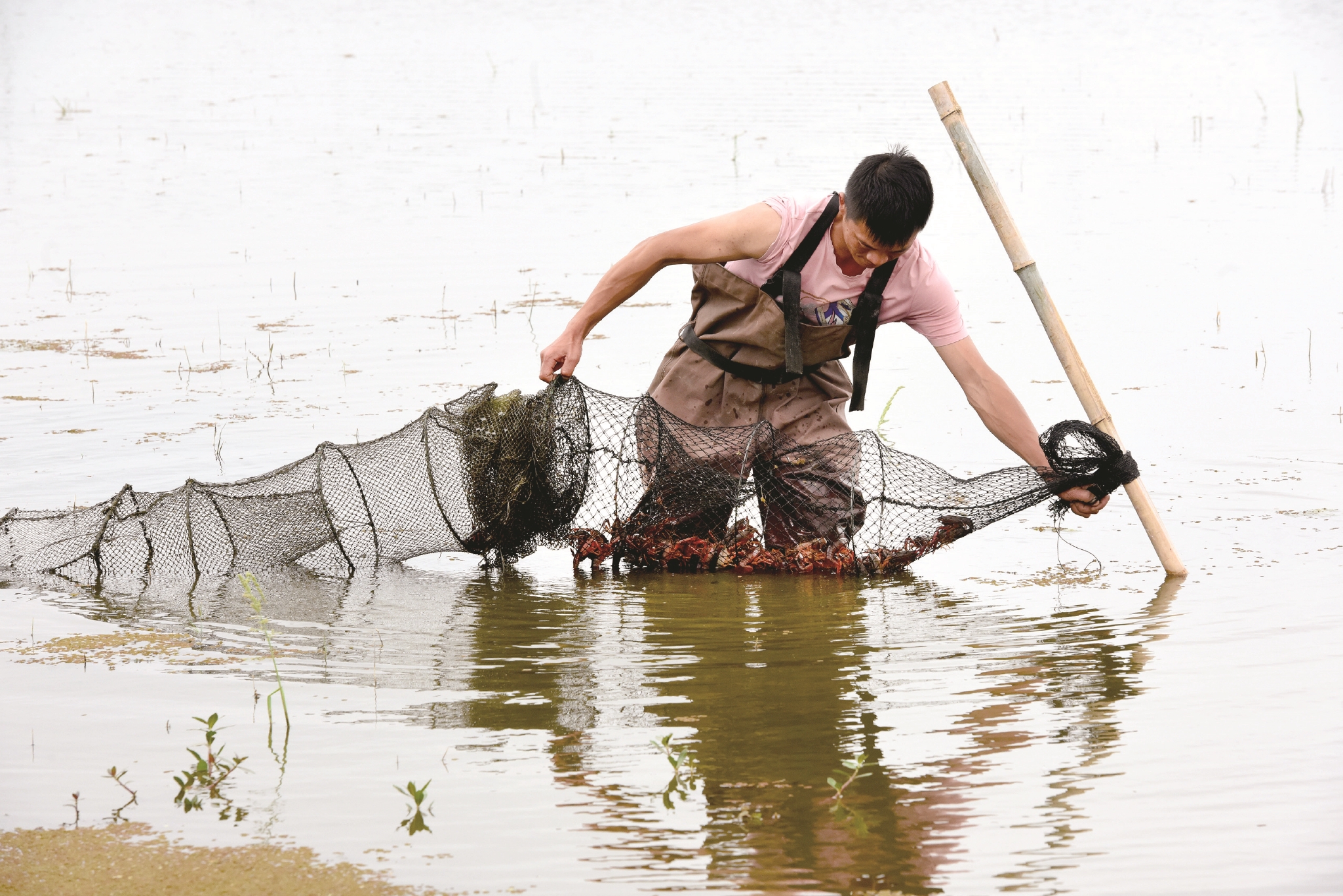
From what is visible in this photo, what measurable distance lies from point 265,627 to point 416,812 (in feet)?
4.83

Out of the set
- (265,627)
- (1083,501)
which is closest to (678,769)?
(265,627)

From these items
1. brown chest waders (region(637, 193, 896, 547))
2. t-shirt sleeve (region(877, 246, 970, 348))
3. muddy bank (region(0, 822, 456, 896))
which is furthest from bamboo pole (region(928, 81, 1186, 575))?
muddy bank (region(0, 822, 456, 896))

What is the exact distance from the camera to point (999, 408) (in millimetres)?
4750

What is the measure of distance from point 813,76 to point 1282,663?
45.7 ft

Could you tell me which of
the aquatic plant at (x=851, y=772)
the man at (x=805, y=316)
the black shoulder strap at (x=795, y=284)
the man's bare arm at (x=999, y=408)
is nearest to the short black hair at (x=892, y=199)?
the man at (x=805, y=316)

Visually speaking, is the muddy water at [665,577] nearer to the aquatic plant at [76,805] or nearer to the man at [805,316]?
the aquatic plant at [76,805]

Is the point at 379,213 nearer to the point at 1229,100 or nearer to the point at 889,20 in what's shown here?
the point at 1229,100

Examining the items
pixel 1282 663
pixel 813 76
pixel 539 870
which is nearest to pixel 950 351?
pixel 1282 663

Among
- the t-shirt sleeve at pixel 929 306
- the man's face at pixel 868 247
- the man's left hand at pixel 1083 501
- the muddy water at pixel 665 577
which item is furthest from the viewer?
the man's left hand at pixel 1083 501

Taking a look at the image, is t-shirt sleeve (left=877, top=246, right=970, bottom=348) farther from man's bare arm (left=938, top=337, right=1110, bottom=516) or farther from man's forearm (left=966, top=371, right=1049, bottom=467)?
man's forearm (left=966, top=371, right=1049, bottom=467)

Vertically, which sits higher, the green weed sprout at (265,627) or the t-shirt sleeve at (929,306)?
the t-shirt sleeve at (929,306)

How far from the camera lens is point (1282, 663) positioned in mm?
4129

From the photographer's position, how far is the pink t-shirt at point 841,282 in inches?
183

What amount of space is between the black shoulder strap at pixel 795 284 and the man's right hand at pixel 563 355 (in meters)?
0.63
